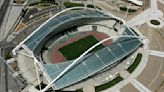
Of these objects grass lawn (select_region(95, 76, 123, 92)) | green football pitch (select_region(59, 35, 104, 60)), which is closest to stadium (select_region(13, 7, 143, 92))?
green football pitch (select_region(59, 35, 104, 60))

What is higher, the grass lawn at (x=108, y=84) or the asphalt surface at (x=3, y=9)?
the asphalt surface at (x=3, y=9)

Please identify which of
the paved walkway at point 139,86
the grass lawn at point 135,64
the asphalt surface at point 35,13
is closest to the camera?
the paved walkway at point 139,86

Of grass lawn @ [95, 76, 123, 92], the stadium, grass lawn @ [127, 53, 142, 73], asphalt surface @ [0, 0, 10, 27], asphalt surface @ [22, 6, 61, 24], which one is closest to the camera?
the stadium

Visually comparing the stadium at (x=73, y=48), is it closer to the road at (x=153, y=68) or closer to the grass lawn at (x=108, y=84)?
the grass lawn at (x=108, y=84)

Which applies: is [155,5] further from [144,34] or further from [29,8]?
[29,8]

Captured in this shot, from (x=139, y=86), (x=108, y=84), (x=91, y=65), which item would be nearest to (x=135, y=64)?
(x=139, y=86)

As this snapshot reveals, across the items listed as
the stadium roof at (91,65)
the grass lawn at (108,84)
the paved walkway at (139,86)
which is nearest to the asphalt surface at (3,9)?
the stadium roof at (91,65)

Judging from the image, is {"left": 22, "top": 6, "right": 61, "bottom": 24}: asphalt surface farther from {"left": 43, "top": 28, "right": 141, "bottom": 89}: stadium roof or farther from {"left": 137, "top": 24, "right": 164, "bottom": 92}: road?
{"left": 137, "top": 24, "right": 164, "bottom": 92}: road

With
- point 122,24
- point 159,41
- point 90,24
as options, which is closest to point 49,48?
point 90,24
